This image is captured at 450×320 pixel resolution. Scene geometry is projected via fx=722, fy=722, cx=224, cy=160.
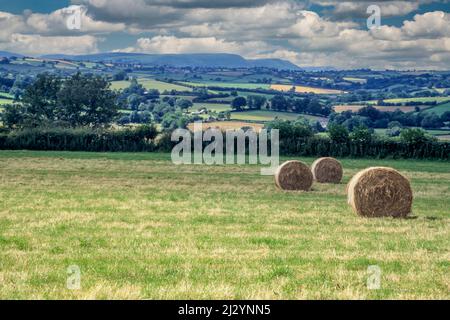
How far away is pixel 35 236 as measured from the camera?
1585 centimetres

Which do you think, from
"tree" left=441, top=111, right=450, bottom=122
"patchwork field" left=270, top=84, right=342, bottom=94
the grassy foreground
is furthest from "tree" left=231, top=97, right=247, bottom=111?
the grassy foreground

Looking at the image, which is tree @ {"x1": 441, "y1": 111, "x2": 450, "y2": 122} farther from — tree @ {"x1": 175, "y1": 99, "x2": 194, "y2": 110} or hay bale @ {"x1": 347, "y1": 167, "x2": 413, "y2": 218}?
hay bale @ {"x1": 347, "y1": 167, "x2": 413, "y2": 218}

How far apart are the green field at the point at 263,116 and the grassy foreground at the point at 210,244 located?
68403 mm

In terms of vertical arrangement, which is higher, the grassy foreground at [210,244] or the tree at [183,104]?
the grassy foreground at [210,244]

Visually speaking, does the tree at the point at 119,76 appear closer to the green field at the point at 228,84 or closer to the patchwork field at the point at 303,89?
the green field at the point at 228,84

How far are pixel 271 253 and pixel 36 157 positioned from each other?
39.1 meters

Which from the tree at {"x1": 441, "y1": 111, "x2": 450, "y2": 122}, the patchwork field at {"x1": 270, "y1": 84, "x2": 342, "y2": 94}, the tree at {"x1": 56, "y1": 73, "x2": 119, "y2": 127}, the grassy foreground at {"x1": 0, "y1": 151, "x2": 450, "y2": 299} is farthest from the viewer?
the patchwork field at {"x1": 270, "y1": 84, "x2": 342, "y2": 94}

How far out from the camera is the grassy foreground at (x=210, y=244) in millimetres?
10922

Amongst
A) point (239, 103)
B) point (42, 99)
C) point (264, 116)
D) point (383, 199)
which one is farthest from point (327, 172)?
point (239, 103)

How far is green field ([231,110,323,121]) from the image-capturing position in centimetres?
9836

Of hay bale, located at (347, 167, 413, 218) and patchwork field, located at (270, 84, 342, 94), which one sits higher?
hay bale, located at (347, 167, 413, 218)

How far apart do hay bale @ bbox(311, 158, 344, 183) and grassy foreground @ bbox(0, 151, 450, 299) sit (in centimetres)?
587

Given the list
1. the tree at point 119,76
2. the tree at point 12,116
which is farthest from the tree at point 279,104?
the tree at point 119,76

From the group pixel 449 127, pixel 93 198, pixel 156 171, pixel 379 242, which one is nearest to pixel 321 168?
pixel 156 171
